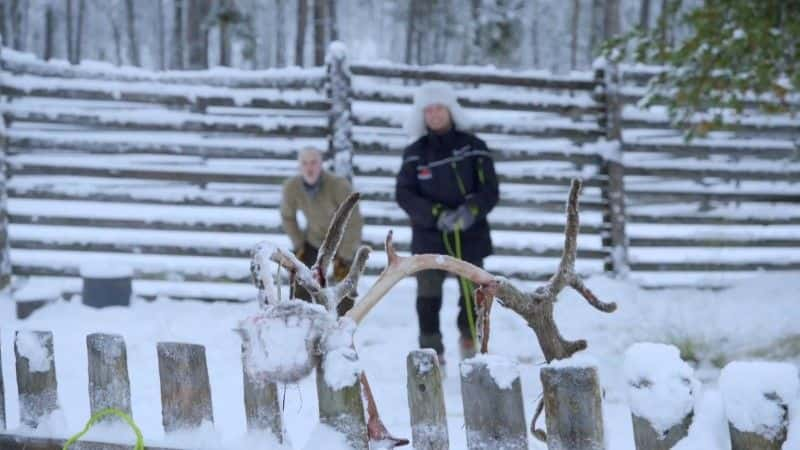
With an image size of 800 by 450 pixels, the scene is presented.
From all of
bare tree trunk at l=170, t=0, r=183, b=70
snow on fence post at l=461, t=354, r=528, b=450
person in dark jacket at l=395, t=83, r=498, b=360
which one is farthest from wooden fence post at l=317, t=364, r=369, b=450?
bare tree trunk at l=170, t=0, r=183, b=70

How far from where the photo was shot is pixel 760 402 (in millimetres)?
1301

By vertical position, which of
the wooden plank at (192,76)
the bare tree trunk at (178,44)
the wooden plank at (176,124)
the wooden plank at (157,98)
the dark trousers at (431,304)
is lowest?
the dark trousers at (431,304)

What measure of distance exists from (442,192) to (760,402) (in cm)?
323

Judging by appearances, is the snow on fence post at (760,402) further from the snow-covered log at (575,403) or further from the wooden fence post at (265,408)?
the wooden fence post at (265,408)

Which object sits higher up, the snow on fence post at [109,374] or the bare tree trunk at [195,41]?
the bare tree trunk at [195,41]

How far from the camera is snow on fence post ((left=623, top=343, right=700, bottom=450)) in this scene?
1360mm

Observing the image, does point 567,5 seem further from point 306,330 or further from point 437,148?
point 306,330

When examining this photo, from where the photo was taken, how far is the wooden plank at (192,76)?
245 inches

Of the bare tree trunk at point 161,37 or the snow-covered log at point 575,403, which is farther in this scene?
the bare tree trunk at point 161,37

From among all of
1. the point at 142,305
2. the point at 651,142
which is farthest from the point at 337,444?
the point at 651,142

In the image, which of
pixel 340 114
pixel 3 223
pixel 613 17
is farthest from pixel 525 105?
pixel 613 17

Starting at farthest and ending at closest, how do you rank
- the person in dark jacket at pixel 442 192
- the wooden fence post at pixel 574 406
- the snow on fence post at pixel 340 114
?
the snow on fence post at pixel 340 114
the person in dark jacket at pixel 442 192
the wooden fence post at pixel 574 406

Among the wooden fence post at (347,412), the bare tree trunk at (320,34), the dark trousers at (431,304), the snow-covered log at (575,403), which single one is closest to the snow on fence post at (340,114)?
the dark trousers at (431,304)

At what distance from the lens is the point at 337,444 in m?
1.58
